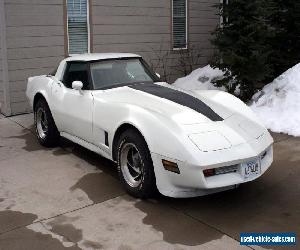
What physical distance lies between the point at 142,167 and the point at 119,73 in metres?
1.70

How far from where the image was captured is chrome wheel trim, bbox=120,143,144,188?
4398 mm

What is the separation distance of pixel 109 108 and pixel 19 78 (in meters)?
4.33

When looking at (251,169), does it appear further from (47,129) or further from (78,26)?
(78,26)

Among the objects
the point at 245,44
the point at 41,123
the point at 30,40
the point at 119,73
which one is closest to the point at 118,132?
the point at 119,73

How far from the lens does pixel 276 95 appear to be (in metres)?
7.89

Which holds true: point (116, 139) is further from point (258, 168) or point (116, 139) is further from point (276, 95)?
point (276, 95)

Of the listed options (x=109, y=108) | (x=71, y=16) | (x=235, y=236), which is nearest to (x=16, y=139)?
(x=109, y=108)

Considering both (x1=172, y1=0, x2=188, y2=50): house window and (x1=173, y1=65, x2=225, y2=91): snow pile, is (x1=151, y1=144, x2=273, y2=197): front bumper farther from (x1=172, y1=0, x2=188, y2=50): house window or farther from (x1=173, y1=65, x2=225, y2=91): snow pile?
(x1=172, y1=0, x2=188, y2=50): house window

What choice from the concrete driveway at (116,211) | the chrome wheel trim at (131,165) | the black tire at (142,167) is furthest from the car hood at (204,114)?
the concrete driveway at (116,211)

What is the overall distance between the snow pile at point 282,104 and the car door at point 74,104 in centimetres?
329

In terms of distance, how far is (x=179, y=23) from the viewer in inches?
432

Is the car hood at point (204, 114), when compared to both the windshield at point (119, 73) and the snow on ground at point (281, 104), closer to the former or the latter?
the windshield at point (119, 73)

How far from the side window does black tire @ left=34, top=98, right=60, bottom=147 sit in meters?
0.59

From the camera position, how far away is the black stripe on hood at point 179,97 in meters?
4.41
